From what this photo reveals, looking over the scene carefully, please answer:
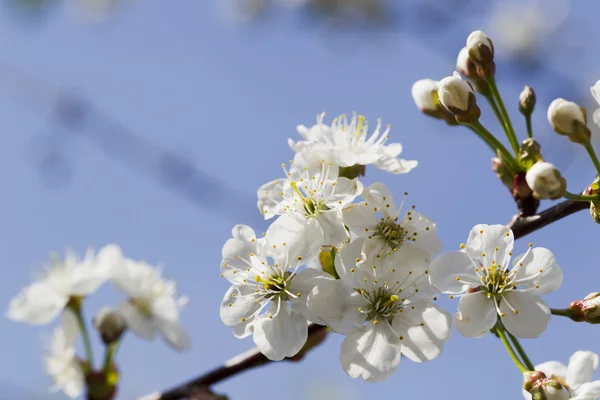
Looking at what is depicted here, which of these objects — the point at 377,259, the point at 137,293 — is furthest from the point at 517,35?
the point at 377,259

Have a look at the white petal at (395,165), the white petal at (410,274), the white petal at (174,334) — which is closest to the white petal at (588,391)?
the white petal at (410,274)

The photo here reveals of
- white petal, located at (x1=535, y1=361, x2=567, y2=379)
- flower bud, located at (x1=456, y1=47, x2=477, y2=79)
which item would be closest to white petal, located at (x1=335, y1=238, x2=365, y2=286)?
flower bud, located at (x1=456, y1=47, x2=477, y2=79)

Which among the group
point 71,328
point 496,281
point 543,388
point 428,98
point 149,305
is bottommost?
point 71,328

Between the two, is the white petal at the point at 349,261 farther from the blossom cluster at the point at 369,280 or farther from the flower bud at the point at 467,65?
the flower bud at the point at 467,65

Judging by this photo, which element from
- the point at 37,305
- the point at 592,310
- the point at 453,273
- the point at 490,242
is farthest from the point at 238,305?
the point at 37,305

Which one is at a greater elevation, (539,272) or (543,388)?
(539,272)

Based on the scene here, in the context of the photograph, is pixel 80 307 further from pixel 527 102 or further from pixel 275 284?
pixel 527 102

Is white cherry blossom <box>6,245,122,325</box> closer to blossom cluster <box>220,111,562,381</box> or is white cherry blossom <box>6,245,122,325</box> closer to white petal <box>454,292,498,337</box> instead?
blossom cluster <box>220,111,562,381</box>
